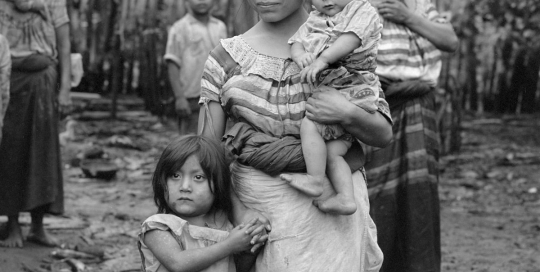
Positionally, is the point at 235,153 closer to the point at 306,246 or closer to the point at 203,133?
the point at 203,133

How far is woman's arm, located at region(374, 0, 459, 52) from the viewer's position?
4.42 metres

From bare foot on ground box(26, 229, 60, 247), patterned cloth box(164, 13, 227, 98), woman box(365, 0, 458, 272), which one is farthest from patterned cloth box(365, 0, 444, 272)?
patterned cloth box(164, 13, 227, 98)

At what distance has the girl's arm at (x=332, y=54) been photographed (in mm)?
2699

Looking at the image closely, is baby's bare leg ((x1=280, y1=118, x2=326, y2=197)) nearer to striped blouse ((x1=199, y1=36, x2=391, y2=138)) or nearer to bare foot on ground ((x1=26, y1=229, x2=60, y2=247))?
striped blouse ((x1=199, y1=36, x2=391, y2=138))

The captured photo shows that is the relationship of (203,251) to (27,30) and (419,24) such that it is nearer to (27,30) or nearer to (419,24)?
(419,24)

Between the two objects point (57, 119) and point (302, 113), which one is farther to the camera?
point (57, 119)

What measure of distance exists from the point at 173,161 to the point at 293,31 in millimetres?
623

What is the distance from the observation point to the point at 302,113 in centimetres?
283

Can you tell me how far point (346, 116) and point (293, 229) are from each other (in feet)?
1.34

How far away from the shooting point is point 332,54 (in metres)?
2.79

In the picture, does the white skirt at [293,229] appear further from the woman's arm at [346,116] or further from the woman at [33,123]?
the woman at [33,123]

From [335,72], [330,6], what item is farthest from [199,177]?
[330,6]

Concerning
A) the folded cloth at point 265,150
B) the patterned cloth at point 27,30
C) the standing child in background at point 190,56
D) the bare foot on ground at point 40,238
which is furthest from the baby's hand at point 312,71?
the standing child in background at point 190,56

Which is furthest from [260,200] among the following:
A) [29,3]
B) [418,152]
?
[29,3]
